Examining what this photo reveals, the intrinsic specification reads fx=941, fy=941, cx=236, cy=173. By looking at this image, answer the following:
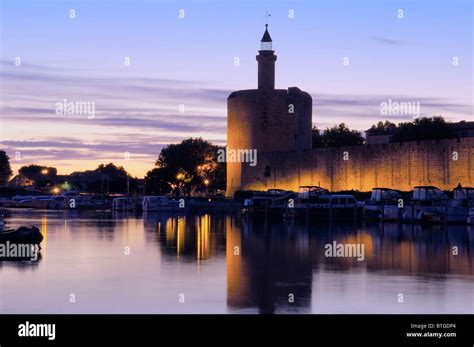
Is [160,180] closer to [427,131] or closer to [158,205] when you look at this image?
[427,131]

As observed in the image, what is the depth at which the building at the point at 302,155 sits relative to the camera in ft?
148

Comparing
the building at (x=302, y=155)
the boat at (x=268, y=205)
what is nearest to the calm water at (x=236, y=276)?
the boat at (x=268, y=205)

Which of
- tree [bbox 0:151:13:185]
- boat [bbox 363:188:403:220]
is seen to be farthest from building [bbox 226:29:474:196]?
tree [bbox 0:151:13:185]

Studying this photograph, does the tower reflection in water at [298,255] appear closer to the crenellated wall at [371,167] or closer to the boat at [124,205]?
the crenellated wall at [371,167]

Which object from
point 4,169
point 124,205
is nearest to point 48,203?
point 124,205

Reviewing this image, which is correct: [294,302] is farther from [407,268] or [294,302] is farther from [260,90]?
[260,90]

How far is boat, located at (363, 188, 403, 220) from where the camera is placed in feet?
120

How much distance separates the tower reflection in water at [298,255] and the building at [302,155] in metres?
13.6

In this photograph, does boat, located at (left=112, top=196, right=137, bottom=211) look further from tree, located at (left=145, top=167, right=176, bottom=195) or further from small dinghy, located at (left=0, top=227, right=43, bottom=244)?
small dinghy, located at (left=0, top=227, right=43, bottom=244)

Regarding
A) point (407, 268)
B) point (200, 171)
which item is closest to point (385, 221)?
point (407, 268)

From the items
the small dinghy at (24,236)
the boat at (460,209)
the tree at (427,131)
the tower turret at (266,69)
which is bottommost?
the small dinghy at (24,236)
